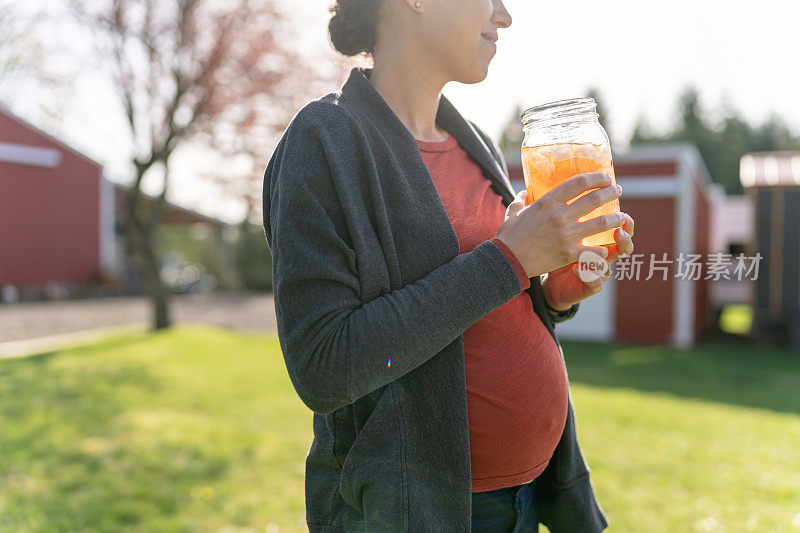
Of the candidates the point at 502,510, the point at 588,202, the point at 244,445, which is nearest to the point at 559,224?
the point at 588,202

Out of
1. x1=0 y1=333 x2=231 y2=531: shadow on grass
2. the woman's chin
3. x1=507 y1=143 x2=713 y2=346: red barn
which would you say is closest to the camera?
the woman's chin

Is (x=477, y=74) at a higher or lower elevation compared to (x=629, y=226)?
higher

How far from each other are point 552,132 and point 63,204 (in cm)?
1455

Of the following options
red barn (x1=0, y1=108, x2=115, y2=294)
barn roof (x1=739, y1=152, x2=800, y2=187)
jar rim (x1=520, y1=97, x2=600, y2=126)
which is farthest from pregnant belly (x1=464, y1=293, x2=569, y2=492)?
barn roof (x1=739, y1=152, x2=800, y2=187)

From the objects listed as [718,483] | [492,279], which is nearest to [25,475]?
[492,279]

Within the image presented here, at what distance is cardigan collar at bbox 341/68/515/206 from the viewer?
1.09m

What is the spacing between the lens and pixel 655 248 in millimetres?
10898

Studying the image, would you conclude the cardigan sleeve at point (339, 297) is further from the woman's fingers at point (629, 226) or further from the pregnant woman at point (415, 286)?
the woman's fingers at point (629, 226)

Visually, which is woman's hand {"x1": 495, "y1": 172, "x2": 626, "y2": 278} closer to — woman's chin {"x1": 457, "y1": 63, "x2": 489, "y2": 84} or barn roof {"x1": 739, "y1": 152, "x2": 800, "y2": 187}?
woman's chin {"x1": 457, "y1": 63, "x2": 489, "y2": 84}

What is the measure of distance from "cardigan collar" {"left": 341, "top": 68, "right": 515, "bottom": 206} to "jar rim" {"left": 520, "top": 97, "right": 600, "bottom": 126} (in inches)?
7.0

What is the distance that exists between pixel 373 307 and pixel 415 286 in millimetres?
79

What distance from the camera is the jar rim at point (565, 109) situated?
111cm

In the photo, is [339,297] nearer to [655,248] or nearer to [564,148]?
[564,148]

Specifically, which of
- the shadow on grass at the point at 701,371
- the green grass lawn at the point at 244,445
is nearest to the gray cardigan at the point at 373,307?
the green grass lawn at the point at 244,445
